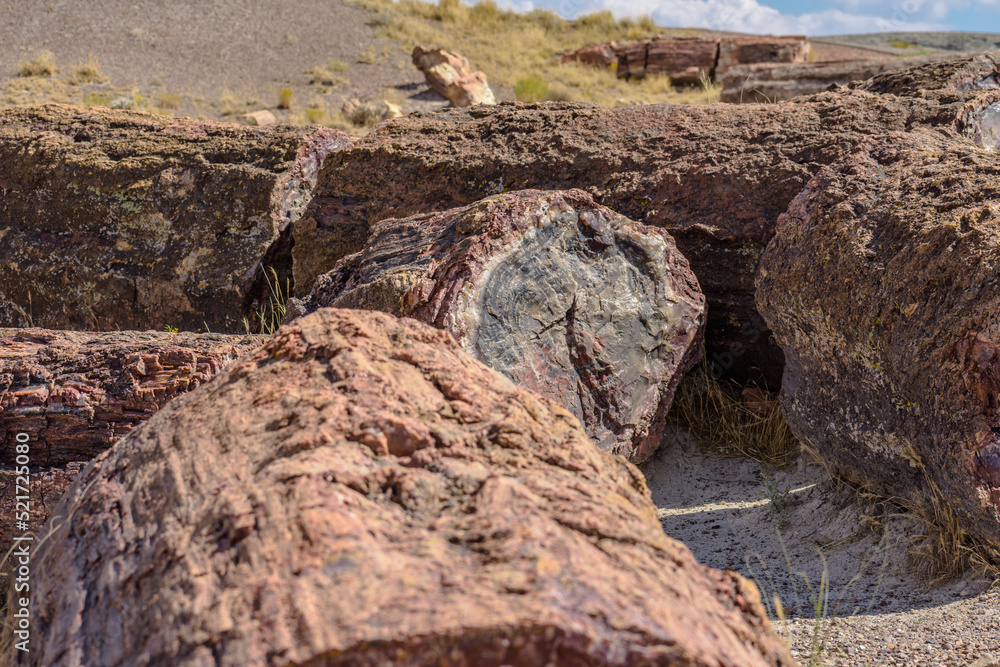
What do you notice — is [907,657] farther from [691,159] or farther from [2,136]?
[2,136]

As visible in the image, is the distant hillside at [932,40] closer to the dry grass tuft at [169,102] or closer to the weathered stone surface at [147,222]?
the dry grass tuft at [169,102]

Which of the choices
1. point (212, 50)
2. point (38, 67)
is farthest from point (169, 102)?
point (212, 50)

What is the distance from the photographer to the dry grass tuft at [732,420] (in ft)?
11.2

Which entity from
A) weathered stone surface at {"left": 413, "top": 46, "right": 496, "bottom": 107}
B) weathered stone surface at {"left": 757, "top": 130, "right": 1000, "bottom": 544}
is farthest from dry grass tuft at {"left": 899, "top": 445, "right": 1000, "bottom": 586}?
weathered stone surface at {"left": 413, "top": 46, "right": 496, "bottom": 107}

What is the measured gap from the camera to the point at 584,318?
2648 millimetres

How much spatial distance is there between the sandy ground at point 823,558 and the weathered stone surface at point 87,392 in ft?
5.81

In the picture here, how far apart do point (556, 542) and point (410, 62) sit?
1622cm

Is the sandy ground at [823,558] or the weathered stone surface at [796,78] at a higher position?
the weathered stone surface at [796,78]

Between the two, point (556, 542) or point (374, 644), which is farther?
point (556, 542)

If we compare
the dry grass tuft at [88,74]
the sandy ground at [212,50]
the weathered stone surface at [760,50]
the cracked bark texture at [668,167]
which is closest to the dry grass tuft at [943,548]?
the cracked bark texture at [668,167]

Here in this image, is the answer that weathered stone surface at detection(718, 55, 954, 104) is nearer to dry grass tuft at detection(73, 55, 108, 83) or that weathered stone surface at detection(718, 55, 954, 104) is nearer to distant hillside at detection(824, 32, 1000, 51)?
dry grass tuft at detection(73, 55, 108, 83)

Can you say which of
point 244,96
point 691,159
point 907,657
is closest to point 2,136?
point 691,159

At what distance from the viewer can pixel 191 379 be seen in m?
2.30

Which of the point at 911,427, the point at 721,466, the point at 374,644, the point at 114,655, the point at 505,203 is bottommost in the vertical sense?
the point at 721,466
